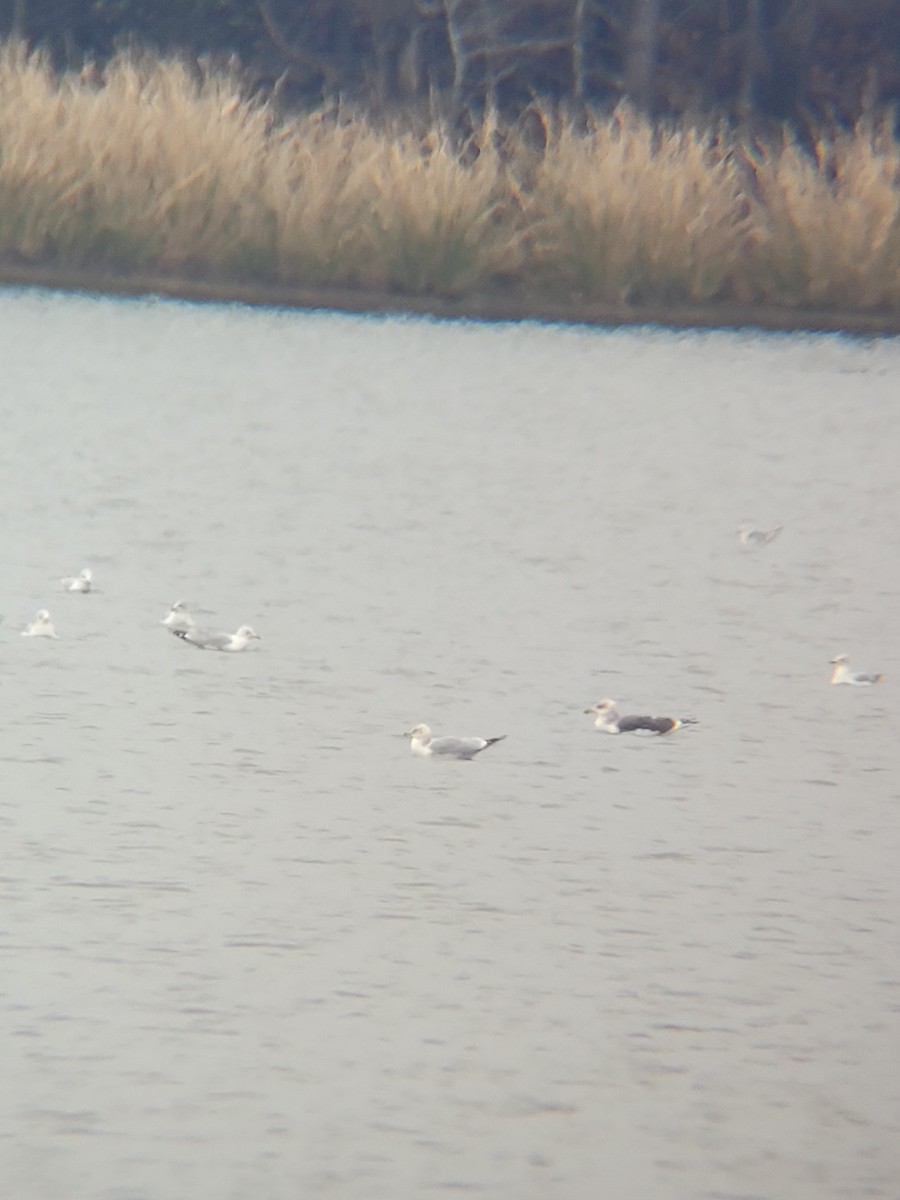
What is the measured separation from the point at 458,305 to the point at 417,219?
18.6 inches

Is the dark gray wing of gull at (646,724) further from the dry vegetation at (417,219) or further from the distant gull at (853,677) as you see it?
the dry vegetation at (417,219)

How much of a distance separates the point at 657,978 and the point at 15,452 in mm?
4611

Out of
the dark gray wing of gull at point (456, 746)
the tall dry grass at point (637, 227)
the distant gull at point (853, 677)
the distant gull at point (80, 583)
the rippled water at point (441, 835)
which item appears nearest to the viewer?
the rippled water at point (441, 835)

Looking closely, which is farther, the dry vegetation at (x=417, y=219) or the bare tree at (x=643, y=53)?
the bare tree at (x=643, y=53)

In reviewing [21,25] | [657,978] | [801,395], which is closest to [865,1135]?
[657,978]

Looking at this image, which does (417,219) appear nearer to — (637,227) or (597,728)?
(637,227)

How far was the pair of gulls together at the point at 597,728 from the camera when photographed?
395 centimetres

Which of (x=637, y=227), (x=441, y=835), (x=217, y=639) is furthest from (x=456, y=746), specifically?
(x=637, y=227)

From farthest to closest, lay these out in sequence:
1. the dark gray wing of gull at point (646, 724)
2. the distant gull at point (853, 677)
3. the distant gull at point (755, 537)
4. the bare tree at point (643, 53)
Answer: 1. the bare tree at point (643, 53)
2. the distant gull at point (755, 537)
3. the distant gull at point (853, 677)
4. the dark gray wing of gull at point (646, 724)

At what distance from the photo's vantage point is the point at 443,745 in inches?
155

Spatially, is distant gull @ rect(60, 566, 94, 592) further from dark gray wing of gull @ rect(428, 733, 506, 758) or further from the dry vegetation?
the dry vegetation

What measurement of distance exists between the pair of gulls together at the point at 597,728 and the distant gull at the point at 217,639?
68cm

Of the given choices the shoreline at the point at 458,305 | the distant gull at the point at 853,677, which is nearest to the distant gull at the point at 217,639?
the distant gull at the point at 853,677

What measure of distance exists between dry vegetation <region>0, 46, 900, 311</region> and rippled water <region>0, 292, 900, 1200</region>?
541 cm
